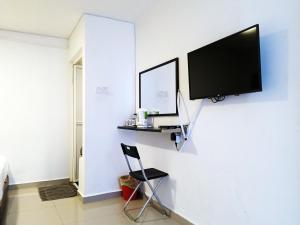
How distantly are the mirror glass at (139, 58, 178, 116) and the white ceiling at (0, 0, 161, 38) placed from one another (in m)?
0.84

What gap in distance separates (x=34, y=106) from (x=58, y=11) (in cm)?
169

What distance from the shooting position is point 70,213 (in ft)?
9.62

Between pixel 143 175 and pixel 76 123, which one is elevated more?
pixel 76 123

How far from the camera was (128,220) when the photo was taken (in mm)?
2713

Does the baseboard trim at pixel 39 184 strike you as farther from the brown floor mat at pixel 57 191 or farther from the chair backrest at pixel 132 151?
the chair backrest at pixel 132 151

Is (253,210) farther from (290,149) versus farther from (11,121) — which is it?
(11,121)

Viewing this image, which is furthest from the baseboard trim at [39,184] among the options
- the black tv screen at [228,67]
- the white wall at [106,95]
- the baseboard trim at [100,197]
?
the black tv screen at [228,67]

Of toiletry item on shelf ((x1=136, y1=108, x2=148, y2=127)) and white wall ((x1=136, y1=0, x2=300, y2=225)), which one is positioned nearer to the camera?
white wall ((x1=136, y1=0, x2=300, y2=225))

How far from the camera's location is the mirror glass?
274cm

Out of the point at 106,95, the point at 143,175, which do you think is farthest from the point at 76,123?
the point at 143,175

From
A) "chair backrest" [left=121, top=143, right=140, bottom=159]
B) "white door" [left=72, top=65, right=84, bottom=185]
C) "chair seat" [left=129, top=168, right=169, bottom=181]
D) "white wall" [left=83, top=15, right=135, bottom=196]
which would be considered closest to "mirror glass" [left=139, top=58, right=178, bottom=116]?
"white wall" [left=83, top=15, right=135, bottom=196]

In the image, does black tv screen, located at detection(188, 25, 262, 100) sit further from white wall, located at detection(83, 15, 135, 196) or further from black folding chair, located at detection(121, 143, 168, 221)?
white wall, located at detection(83, 15, 135, 196)

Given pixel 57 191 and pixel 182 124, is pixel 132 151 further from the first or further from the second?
pixel 57 191

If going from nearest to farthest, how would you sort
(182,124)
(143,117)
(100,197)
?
(182,124)
(143,117)
(100,197)
